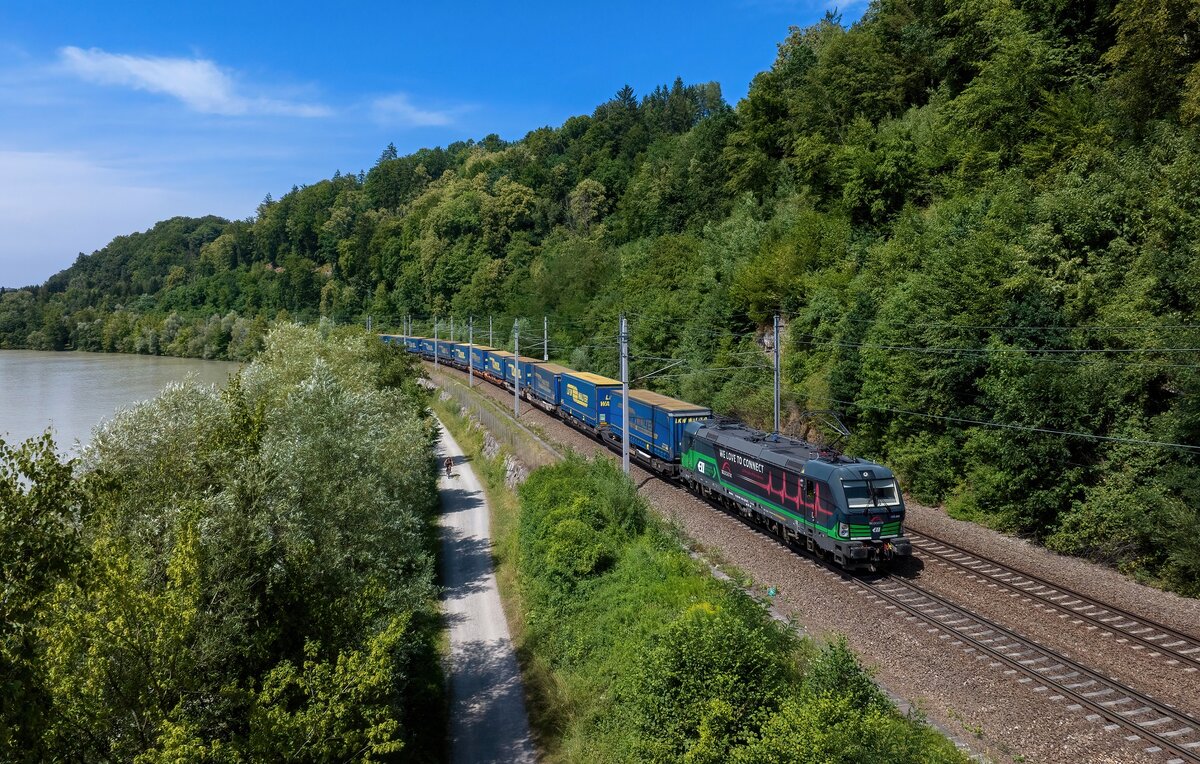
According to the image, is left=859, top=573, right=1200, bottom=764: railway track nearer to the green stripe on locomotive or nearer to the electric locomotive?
the electric locomotive

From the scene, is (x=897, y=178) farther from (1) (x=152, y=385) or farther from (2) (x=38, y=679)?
(1) (x=152, y=385)

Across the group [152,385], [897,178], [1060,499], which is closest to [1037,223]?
[1060,499]

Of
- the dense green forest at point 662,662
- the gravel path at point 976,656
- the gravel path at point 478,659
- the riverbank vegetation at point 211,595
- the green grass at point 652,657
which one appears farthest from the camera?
the gravel path at point 478,659

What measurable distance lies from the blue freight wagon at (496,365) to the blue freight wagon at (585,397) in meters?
17.5

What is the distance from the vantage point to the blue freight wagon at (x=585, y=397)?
3709 centimetres

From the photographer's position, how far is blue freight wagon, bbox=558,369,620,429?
37.1 meters

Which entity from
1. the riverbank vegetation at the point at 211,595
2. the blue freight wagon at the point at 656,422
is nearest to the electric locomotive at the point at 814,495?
the blue freight wagon at the point at 656,422

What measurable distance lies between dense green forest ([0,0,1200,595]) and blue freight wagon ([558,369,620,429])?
7.00m

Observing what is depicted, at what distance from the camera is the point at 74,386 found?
73500 millimetres

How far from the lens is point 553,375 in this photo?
152ft

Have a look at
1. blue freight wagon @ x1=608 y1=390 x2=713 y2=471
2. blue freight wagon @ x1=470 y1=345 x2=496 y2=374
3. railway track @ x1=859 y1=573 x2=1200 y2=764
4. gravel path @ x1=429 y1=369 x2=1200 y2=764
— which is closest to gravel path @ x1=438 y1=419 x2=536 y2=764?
gravel path @ x1=429 y1=369 x2=1200 y2=764

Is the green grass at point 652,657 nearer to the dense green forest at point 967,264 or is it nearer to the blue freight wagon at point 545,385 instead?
the dense green forest at point 967,264

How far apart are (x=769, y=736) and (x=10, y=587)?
9.82 m

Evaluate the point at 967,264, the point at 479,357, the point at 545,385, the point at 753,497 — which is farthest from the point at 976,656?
the point at 479,357
